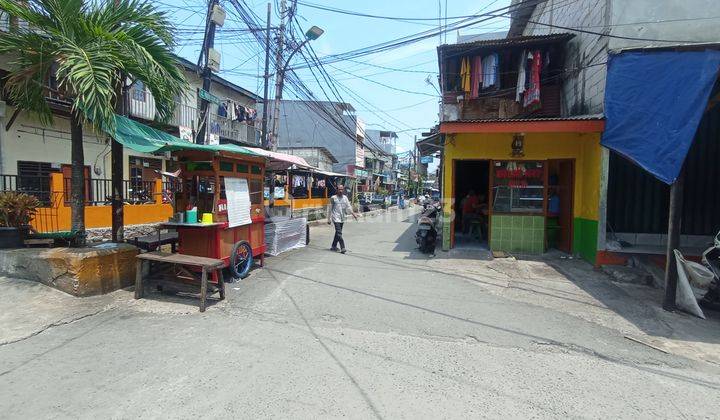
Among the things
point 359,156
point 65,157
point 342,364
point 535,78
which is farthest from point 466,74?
point 359,156

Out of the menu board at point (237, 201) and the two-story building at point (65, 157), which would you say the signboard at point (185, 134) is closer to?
the two-story building at point (65, 157)

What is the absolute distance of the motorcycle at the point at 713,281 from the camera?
5500 mm

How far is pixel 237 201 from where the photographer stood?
23.2 ft

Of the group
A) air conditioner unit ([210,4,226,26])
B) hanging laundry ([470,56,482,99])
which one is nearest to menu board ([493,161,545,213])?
hanging laundry ([470,56,482,99])

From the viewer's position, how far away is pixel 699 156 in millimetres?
8398

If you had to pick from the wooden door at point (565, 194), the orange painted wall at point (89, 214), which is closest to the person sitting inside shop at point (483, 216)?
the wooden door at point (565, 194)

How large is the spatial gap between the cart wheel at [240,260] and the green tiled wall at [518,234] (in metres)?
6.09

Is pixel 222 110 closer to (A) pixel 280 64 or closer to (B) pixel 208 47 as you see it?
(A) pixel 280 64

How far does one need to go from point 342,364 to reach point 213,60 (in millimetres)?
8806

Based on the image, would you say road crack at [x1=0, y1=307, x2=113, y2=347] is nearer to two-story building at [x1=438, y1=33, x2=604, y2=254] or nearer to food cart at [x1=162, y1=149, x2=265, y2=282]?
food cart at [x1=162, y1=149, x2=265, y2=282]

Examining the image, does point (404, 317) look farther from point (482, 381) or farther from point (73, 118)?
point (73, 118)

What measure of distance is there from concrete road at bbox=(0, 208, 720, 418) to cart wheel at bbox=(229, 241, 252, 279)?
2.88 feet

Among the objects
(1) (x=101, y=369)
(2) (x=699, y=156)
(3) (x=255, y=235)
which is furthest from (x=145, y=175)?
(2) (x=699, y=156)

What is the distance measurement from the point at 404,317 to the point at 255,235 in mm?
3939
